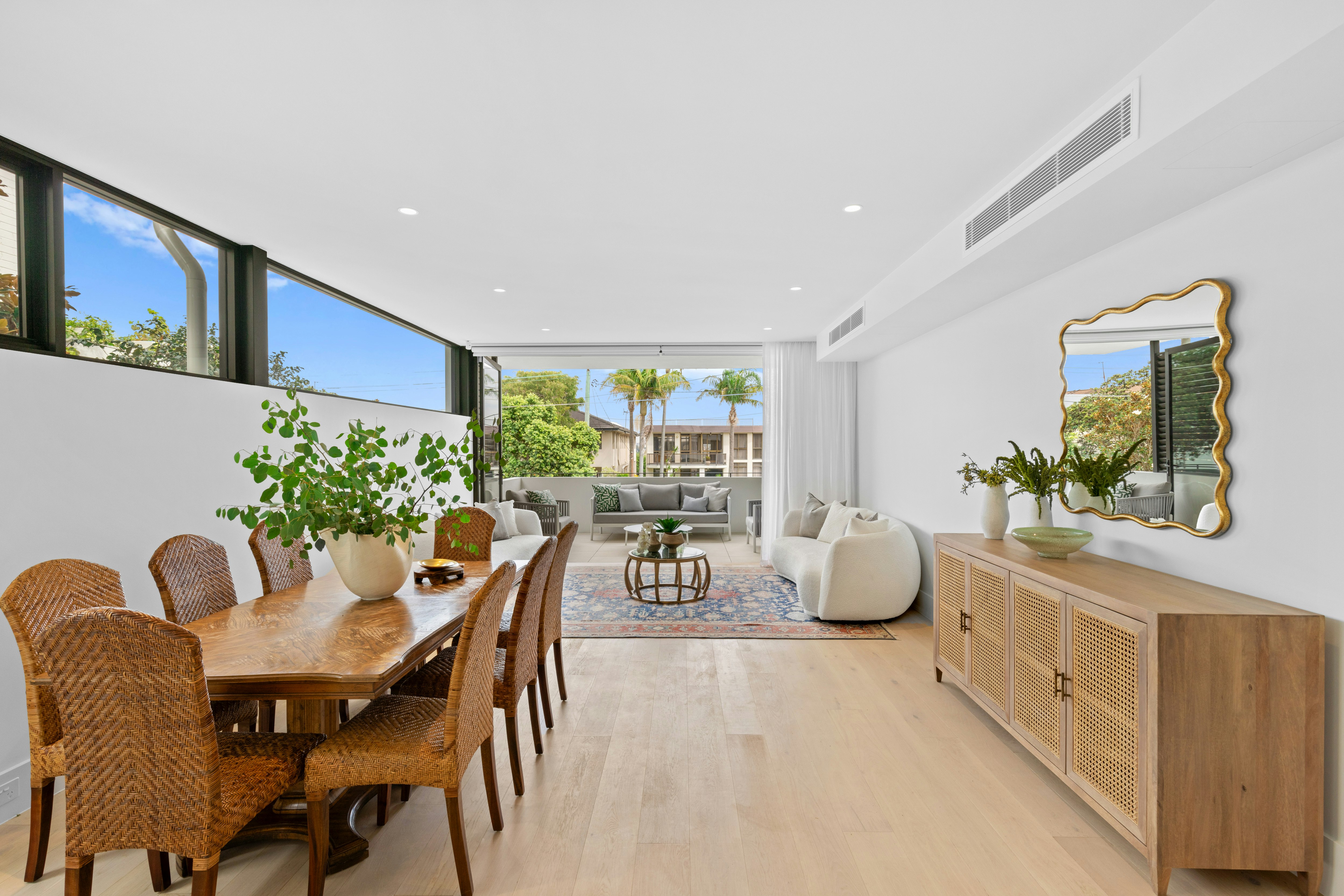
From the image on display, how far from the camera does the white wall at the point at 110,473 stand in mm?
2357

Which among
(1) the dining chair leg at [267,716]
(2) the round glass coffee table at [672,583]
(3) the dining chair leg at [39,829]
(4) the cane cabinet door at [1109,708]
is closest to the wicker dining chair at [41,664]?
(3) the dining chair leg at [39,829]

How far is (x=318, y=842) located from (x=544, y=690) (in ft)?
4.00

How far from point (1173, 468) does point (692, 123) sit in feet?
7.17

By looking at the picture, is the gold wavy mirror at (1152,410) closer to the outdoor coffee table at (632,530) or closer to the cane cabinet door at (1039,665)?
the cane cabinet door at (1039,665)

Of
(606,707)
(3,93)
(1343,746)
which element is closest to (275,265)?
(3,93)

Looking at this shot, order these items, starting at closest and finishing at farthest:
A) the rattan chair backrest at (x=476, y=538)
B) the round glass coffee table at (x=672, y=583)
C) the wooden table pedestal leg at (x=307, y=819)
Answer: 1. the wooden table pedestal leg at (x=307, y=819)
2. the rattan chair backrest at (x=476, y=538)
3. the round glass coffee table at (x=672, y=583)

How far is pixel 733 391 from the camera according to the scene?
11.0 meters

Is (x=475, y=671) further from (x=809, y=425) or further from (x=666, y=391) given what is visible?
(x=666, y=391)

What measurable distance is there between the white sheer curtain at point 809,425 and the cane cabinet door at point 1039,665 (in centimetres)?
428

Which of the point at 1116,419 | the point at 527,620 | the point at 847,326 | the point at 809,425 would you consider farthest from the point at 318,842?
the point at 809,425

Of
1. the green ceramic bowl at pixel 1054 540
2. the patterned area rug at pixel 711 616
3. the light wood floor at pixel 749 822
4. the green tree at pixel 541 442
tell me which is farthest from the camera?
the green tree at pixel 541 442

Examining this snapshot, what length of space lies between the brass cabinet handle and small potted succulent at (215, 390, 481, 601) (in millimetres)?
2199

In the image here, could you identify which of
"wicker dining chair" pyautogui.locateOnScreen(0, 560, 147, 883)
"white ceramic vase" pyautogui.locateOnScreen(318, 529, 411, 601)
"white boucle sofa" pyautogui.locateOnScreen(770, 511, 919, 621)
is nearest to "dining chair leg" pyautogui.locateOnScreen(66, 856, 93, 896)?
"wicker dining chair" pyautogui.locateOnScreen(0, 560, 147, 883)

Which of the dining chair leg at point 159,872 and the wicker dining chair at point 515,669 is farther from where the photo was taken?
the wicker dining chair at point 515,669
